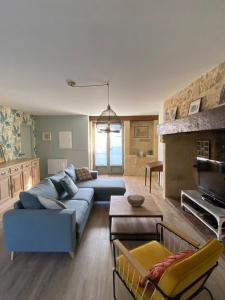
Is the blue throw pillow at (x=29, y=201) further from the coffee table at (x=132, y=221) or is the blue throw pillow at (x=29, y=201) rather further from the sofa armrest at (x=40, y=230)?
the coffee table at (x=132, y=221)

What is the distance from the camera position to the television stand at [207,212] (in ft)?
8.30


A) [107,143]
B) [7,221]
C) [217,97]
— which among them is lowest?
[7,221]

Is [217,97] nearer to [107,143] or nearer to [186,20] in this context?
[186,20]

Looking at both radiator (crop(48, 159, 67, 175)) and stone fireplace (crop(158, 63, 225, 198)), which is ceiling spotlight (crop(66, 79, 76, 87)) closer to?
stone fireplace (crop(158, 63, 225, 198))

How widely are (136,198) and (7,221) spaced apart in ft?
5.77

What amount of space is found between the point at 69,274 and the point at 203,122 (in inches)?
91.4

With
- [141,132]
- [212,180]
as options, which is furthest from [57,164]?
[212,180]

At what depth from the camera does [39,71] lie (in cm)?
283

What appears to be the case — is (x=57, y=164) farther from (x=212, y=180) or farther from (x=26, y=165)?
(x=212, y=180)

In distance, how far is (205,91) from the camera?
302cm

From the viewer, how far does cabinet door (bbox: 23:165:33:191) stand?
5142mm

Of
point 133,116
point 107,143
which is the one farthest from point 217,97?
point 107,143

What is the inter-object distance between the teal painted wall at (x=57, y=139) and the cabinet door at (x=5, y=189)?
2.84 meters

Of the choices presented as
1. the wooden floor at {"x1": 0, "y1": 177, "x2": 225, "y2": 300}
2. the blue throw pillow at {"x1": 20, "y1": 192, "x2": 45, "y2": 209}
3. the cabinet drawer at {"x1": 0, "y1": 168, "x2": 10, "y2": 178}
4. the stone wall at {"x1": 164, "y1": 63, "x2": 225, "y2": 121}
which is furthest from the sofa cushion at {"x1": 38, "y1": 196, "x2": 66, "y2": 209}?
the stone wall at {"x1": 164, "y1": 63, "x2": 225, "y2": 121}
